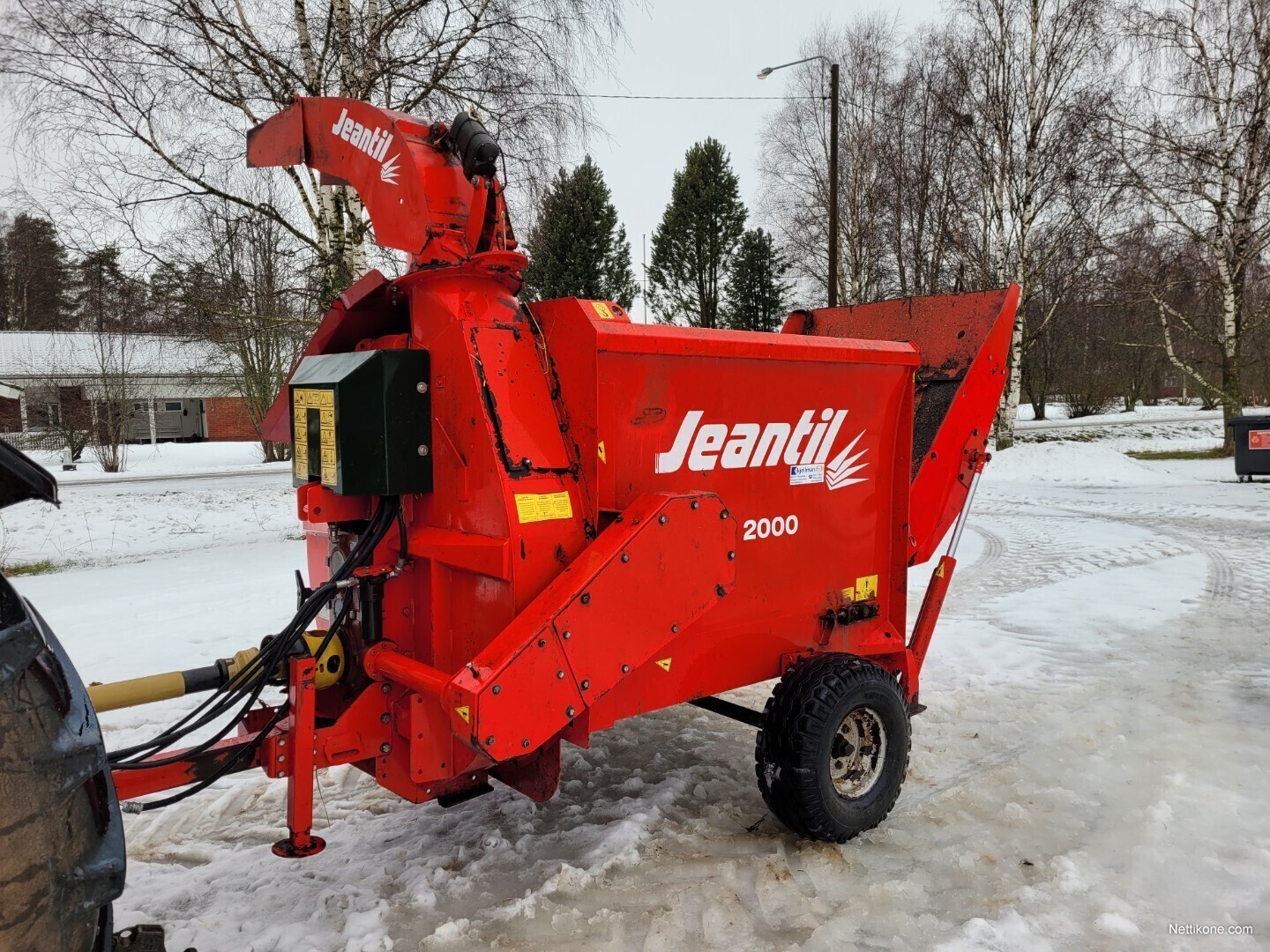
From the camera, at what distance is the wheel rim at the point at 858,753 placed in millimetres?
3242

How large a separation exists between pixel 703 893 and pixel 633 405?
5.46 feet

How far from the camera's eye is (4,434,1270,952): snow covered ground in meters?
2.67

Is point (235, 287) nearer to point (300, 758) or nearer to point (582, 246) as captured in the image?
point (300, 758)

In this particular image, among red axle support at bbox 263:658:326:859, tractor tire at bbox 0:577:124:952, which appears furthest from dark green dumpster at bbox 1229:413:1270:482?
tractor tire at bbox 0:577:124:952

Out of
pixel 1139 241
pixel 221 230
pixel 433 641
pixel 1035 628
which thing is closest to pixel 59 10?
pixel 221 230

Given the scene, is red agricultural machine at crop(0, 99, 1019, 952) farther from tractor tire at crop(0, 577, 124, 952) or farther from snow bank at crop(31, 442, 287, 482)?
snow bank at crop(31, 442, 287, 482)

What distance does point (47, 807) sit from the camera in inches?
51.4

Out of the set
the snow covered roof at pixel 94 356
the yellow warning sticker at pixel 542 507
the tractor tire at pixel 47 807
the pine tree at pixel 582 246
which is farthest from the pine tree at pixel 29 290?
the tractor tire at pixel 47 807

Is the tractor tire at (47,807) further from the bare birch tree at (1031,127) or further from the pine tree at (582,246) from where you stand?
the pine tree at (582,246)

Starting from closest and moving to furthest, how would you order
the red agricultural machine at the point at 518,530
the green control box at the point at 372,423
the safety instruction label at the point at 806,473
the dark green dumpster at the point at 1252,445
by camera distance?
the red agricultural machine at the point at 518,530 < the green control box at the point at 372,423 < the safety instruction label at the point at 806,473 < the dark green dumpster at the point at 1252,445

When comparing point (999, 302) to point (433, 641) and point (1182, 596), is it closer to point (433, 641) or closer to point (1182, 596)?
point (433, 641)

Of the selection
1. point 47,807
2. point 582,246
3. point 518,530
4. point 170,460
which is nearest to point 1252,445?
point 518,530

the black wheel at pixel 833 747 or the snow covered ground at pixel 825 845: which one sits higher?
the black wheel at pixel 833 747

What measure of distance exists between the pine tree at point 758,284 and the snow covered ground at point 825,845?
23587 mm
